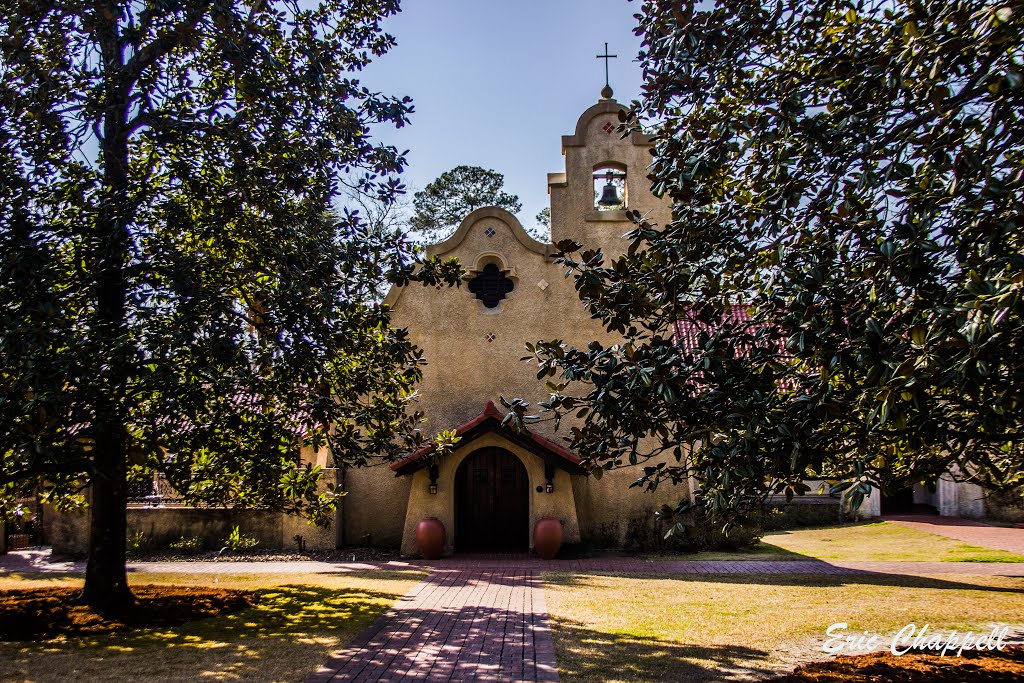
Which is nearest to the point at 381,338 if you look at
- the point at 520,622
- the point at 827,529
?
the point at 520,622

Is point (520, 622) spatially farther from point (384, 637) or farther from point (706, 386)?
point (706, 386)

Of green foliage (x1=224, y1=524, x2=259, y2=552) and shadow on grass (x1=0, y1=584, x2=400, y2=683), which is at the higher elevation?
green foliage (x1=224, y1=524, x2=259, y2=552)

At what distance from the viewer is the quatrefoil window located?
18.9 metres

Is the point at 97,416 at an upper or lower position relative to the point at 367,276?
lower

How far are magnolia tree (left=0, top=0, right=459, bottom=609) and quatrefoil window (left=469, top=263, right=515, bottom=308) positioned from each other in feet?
25.4

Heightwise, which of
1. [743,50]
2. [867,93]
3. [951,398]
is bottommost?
[951,398]

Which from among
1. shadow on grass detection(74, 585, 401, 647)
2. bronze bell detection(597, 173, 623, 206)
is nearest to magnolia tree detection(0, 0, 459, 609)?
shadow on grass detection(74, 585, 401, 647)

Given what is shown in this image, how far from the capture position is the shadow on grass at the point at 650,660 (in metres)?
7.43

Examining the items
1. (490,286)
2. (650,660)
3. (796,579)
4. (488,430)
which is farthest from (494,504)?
(650,660)

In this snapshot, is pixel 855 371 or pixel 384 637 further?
pixel 384 637

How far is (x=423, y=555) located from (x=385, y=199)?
9.21m

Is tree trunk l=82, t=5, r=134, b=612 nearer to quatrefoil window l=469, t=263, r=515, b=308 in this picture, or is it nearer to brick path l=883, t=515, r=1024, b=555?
quatrefoil window l=469, t=263, r=515, b=308

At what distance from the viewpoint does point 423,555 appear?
56.1ft
